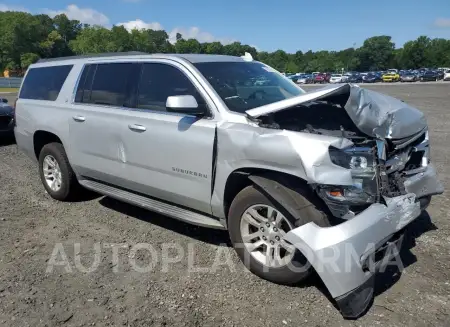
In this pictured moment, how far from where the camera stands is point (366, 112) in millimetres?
3318

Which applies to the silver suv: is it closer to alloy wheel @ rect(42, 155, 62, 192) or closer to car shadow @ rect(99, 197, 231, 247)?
alloy wheel @ rect(42, 155, 62, 192)

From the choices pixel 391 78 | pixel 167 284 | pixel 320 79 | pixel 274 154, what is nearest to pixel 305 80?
pixel 320 79

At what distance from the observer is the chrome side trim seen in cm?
383

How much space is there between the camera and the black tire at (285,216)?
10.0 ft

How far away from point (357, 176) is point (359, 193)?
0.13 meters

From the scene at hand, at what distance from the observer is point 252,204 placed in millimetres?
3408

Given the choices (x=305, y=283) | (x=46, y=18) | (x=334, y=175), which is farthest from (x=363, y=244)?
(x=46, y=18)

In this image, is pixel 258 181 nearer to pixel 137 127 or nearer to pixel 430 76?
pixel 137 127

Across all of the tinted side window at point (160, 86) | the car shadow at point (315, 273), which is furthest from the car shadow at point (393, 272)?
the tinted side window at point (160, 86)

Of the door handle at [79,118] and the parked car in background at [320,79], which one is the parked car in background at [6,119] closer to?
the door handle at [79,118]

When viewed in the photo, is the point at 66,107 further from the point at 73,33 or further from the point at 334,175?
the point at 73,33

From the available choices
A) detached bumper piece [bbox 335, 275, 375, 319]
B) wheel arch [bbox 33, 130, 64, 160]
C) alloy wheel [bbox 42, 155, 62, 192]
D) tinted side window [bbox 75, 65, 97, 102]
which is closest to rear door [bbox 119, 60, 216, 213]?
tinted side window [bbox 75, 65, 97, 102]

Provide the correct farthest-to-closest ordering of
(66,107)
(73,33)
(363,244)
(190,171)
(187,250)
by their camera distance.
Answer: (73,33), (66,107), (187,250), (190,171), (363,244)

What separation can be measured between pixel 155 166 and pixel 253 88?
4.15 ft
